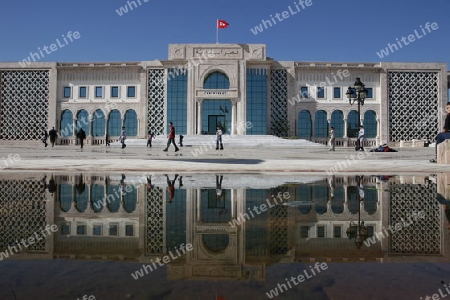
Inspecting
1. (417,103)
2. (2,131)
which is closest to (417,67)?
(417,103)

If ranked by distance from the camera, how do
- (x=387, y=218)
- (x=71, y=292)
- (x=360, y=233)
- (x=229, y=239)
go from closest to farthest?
(x=71, y=292)
(x=229, y=239)
(x=360, y=233)
(x=387, y=218)

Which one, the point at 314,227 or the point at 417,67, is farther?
the point at 417,67

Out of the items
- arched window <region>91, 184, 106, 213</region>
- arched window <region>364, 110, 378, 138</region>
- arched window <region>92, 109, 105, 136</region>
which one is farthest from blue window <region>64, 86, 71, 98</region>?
arched window <region>91, 184, 106, 213</region>

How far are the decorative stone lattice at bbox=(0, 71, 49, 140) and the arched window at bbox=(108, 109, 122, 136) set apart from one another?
6.97 m

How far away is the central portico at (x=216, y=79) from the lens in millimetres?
35925

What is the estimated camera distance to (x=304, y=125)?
37.7 meters

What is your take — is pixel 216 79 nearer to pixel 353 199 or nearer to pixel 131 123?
pixel 131 123

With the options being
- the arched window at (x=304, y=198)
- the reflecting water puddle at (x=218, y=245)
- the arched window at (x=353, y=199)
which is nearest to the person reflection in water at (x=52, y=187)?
the reflecting water puddle at (x=218, y=245)

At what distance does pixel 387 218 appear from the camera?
298 centimetres

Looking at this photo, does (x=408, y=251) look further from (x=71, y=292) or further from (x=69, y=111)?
(x=69, y=111)

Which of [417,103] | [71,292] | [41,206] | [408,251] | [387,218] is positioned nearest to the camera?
[71,292]

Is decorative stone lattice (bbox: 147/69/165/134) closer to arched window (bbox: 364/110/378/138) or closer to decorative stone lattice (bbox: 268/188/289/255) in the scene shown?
arched window (bbox: 364/110/378/138)

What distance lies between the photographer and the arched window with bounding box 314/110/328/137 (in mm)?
37656

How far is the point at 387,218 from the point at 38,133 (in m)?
41.6
